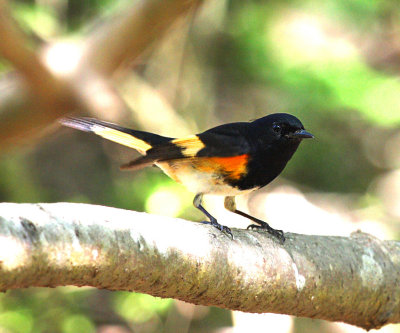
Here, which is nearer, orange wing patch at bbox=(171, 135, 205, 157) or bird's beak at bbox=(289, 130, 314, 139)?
bird's beak at bbox=(289, 130, 314, 139)

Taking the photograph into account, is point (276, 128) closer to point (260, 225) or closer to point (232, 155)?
point (232, 155)

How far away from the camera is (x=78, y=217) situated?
2.02 metres

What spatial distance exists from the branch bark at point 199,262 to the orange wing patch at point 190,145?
2.59 ft

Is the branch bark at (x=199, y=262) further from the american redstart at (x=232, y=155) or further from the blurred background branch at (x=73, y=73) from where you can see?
the blurred background branch at (x=73, y=73)

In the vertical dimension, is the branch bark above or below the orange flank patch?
below

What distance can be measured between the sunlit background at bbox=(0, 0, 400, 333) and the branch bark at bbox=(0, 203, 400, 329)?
1.94m

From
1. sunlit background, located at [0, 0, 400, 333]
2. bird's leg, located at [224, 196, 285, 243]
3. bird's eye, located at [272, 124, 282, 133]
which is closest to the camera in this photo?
bird's leg, located at [224, 196, 285, 243]

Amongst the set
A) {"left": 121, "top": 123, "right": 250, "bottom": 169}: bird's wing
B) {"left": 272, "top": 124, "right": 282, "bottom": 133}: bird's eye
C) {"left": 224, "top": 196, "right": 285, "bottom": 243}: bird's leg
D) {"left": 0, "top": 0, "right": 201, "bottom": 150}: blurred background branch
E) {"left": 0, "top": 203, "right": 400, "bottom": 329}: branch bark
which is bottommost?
{"left": 0, "top": 203, "right": 400, "bottom": 329}: branch bark

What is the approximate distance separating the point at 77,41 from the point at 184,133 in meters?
1.36

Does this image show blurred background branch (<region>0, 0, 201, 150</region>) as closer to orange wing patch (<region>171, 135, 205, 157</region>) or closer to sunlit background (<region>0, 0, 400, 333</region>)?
sunlit background (<region>0, 0, 400, 333</region>)

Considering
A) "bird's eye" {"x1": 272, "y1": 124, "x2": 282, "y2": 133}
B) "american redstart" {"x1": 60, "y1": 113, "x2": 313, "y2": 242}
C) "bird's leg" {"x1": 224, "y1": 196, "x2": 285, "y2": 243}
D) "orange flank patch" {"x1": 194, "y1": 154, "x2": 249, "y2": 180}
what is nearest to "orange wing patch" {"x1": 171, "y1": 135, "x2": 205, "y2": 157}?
"american redstart" {"x1": 60, "y1": 113, "x2": 313, "y2": 242}

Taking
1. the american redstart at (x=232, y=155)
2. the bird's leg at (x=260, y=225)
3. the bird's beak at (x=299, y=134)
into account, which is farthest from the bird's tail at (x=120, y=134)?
the bird's beak at (x=299, y=134)

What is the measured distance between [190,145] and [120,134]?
18.2 inches

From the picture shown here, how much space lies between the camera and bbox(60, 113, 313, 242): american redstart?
11.2ft
